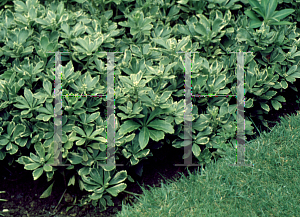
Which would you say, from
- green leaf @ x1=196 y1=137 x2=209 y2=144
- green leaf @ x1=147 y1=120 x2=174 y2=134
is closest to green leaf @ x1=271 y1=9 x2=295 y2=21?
green leaf @ x1=196 y1=137 x2=209 y2=144

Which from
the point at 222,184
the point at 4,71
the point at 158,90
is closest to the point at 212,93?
the point at 158,90

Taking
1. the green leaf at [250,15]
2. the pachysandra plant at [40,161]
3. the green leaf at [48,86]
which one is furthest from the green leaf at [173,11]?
the pachysandra plant at [40,161]

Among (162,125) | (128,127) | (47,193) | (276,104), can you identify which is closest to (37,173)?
(47,193)

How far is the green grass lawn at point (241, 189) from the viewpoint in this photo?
7.37 ft

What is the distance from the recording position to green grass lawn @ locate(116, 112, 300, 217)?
225 centimetres

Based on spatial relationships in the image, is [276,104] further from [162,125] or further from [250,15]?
[162,125]

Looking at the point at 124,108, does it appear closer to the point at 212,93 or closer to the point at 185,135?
the point at 185,135

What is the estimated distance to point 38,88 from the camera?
2758mm

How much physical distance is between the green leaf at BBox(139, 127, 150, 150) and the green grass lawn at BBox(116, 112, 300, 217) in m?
0.39

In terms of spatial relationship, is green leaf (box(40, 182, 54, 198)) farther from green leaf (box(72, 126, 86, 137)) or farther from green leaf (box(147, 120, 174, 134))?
green leaf (box(147, 120, 174, 134))

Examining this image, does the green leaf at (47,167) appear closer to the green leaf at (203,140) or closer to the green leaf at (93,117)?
the green leaf at (93,117)

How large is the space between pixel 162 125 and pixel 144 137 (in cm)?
16

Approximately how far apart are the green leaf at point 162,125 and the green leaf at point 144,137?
6cm

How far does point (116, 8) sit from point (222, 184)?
6.67 ft
